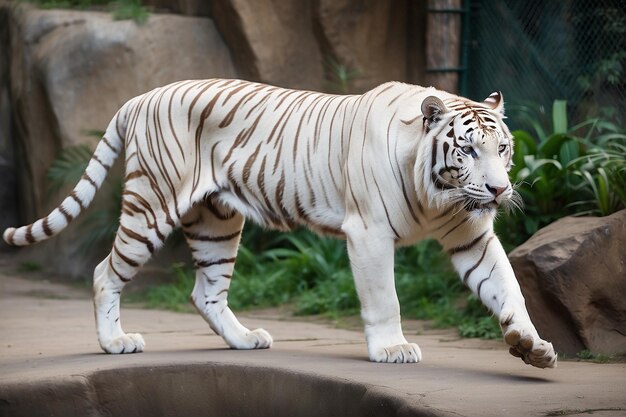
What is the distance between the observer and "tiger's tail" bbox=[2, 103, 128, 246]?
484 cm

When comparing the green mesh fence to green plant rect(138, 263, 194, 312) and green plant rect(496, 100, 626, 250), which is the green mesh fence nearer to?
green plant rect(496, 100, 626, 250)

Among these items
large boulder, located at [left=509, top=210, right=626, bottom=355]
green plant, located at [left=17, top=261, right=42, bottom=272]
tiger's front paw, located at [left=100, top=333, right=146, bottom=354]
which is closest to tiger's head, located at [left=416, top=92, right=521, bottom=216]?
large boulder, located at [left=509, top=210, right=626, bottom=355]

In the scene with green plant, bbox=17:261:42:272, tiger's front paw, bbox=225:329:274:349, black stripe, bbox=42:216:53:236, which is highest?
black stripe, bbox=42:216:53:236

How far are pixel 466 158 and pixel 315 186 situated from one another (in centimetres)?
90

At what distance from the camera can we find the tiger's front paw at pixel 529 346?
376 centimetres

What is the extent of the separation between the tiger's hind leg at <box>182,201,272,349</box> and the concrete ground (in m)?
0.20

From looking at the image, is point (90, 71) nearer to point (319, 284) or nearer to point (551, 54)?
point (319, 284)

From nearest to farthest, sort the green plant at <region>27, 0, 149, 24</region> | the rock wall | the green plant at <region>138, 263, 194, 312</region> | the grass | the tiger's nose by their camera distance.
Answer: the tiger's nose → the grass → the green plant at <region>138, 263, 194, 312</region> → the rock wall → the green plant at <region>27, 0, 149, 24</region>

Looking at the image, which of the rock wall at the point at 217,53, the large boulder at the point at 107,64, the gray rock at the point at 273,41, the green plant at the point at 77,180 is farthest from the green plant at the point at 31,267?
the gray rock at the point at 273,41

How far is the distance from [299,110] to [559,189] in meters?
2.15

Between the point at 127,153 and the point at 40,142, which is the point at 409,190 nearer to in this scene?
the point at 127,153

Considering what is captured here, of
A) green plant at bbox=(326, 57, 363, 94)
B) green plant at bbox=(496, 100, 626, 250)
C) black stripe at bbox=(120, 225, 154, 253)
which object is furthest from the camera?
green plant at bbox=(326, 57, 363, 94)

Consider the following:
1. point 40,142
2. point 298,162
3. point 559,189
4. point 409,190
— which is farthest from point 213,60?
point 409,190

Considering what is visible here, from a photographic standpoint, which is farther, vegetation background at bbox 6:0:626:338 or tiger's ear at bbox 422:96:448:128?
vegetation background at bbox 6:0:626:338
